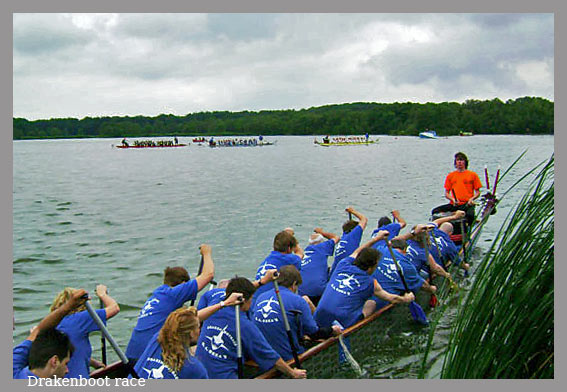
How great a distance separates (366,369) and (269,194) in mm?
19523

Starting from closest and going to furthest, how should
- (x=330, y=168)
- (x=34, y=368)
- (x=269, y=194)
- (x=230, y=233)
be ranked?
(x=34, y=368) < (x=230, y=233) < (x=269, y=194) < (x=330, y=168)

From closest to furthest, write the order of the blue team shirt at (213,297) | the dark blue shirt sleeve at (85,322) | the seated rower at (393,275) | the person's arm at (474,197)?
the dark blue shirt sleeve at (85,322), the blue team shirt at (213,297), the seated rower at (393,275), the person's arm at (474,197)

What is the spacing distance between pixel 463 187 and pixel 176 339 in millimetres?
8194

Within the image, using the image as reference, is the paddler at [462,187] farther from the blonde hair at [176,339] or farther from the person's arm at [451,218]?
the blonde hair at [176,339]

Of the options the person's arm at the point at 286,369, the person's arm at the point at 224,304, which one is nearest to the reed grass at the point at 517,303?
the person's arm at the point at 224,304

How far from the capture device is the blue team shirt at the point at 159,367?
11.9 feet

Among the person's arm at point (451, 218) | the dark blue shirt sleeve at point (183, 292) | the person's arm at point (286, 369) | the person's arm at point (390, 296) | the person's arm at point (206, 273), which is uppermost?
the person's arm at point (451, 218)

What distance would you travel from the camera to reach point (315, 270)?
7234mm

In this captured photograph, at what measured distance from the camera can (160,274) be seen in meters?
12.7

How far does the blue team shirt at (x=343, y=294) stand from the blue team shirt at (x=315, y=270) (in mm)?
956

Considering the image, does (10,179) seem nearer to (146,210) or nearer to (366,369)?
(366,369)

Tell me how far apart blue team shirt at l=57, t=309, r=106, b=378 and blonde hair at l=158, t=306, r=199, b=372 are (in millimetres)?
911

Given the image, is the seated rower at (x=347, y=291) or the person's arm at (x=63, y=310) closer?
the person's arm at (x=63, y=310)

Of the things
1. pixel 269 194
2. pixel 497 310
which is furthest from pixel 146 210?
pixel 497 310
